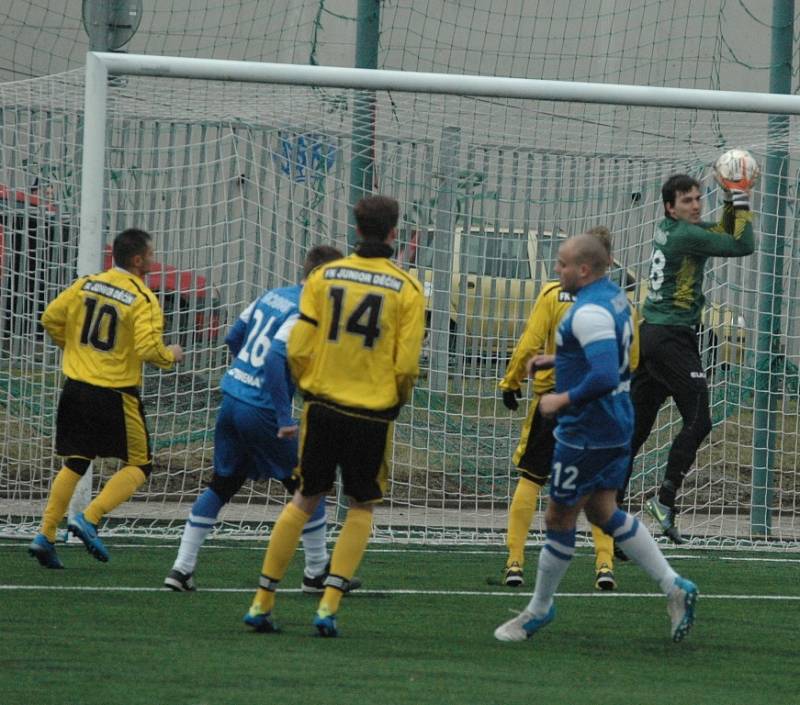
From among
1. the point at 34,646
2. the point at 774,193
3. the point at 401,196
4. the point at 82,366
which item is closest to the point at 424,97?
the point at 401,196

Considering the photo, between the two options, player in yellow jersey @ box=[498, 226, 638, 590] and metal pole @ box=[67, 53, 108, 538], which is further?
metal pole @ box=[67, 53, 108, 538]

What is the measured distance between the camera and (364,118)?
37.2ft

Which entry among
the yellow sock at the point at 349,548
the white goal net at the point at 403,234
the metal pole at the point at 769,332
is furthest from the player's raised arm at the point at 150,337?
the metal pole at the point at 769,332

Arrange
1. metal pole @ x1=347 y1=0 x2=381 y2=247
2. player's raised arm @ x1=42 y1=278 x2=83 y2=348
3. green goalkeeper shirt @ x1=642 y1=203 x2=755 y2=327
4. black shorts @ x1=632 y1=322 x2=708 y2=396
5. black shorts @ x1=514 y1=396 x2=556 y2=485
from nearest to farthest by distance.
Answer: black shorts @ x1=514 y1=396 x2=556 y2=485
player's raised arm @ x1=42 y1=278 x2=83 y2=348
green goalkeeper shirt @ x1=642 y1=203 x2=755 y2=327
black shorts @ x1=632 y1=322 x2=708 y2=396
metal pole @ x1=347 y1=0 x2=381 y2=247

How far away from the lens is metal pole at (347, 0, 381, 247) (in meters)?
11.3

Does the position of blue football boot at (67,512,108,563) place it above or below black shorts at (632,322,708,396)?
below

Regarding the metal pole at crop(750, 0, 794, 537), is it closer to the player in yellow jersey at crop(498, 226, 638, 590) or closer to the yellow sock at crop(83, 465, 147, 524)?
Result: the player in yellow jersey at crop(498, 226, 638, 590)

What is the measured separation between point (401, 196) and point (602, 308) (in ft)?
17.1

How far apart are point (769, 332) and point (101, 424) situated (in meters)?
5.16

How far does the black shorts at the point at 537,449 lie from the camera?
8797 mm

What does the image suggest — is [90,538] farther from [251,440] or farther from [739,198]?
[739,198]

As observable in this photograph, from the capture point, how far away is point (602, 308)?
21.8 ft

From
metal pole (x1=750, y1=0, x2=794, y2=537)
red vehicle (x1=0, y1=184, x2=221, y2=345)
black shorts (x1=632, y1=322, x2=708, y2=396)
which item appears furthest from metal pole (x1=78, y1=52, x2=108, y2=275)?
metal pole (x1=750, y1=0, x2=794, y2=537)

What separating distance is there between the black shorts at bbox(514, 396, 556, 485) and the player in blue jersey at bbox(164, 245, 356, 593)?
118 centimetres
